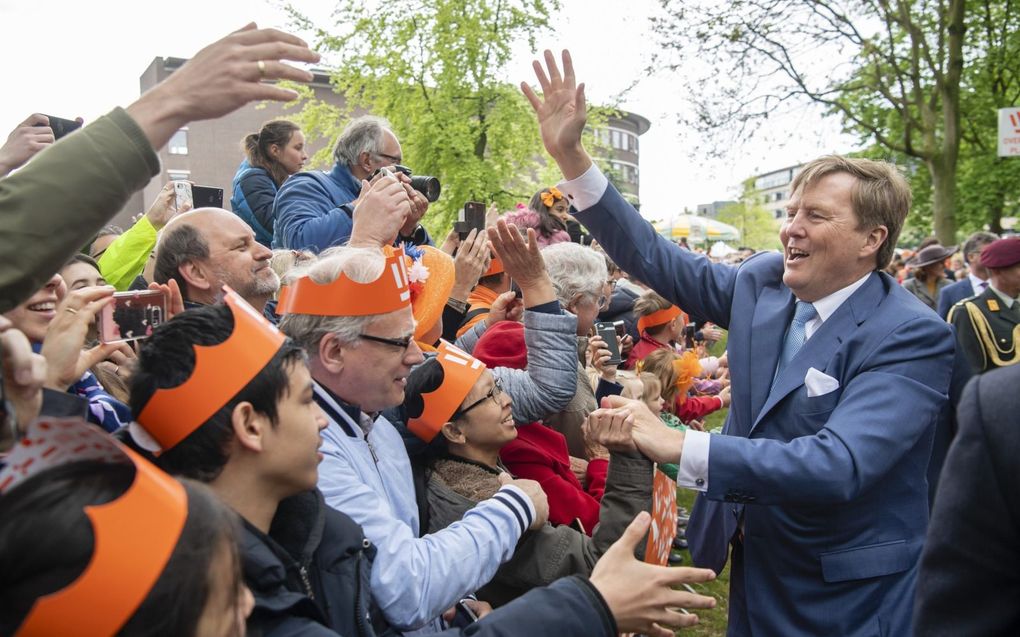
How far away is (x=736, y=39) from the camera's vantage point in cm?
1533

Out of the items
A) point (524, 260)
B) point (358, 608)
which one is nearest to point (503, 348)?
point (524, 260)

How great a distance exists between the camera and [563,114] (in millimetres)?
2766

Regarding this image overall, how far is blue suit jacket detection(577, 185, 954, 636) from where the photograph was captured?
2.09 meters

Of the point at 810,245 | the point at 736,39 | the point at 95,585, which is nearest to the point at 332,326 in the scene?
the point at 95,585

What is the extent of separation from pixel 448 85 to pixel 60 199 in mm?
16589

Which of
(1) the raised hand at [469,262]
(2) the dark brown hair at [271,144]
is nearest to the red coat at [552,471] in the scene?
(1) the raised hand at [469,262]

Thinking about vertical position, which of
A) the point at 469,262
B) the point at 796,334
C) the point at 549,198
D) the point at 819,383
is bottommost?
the point at 819,383

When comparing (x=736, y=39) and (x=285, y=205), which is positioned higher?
(x=736, y=39)

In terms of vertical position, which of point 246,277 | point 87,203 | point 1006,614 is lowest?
point 1006,614

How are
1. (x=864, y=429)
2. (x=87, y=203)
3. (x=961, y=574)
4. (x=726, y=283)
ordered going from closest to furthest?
(x=961, y=574), (x=87, y=203), (x=864, y=429), (x=726, y=283)

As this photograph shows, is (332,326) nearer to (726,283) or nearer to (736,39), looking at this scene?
(726,283)

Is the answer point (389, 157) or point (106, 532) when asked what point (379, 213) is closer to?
point (389, 157)

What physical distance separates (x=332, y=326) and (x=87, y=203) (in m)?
1.02

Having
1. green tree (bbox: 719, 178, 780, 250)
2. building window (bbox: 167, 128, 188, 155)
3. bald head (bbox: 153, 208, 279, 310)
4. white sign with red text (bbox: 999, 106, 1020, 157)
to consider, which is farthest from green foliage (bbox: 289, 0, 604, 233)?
green tree (bbox: 719, 178, 780, 250)
